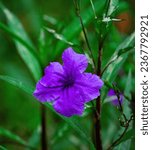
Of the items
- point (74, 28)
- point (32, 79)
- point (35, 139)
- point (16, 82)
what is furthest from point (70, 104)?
point (32, 79)

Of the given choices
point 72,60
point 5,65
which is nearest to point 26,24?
point 5,65

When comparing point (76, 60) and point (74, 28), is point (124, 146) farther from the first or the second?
point (74, 28)

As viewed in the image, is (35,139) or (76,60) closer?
(76,60)

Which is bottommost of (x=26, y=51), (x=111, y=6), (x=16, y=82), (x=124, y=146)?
(x=124, y=146)

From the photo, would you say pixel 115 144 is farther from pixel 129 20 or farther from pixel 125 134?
pixel 129 20

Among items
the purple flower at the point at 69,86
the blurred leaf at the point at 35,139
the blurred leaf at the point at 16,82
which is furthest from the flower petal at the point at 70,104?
the blurred leaf at the point at 35,139

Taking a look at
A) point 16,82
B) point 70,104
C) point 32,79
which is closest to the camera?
point 70,104

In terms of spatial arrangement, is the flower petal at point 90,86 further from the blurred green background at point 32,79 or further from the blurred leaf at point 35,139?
the blurred leaf at point 35,139

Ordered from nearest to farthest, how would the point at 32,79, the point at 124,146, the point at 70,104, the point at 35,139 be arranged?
1. the point at 70,104
2. the point at 124,146
3. the point at 35,139
4. the point at 32,79
